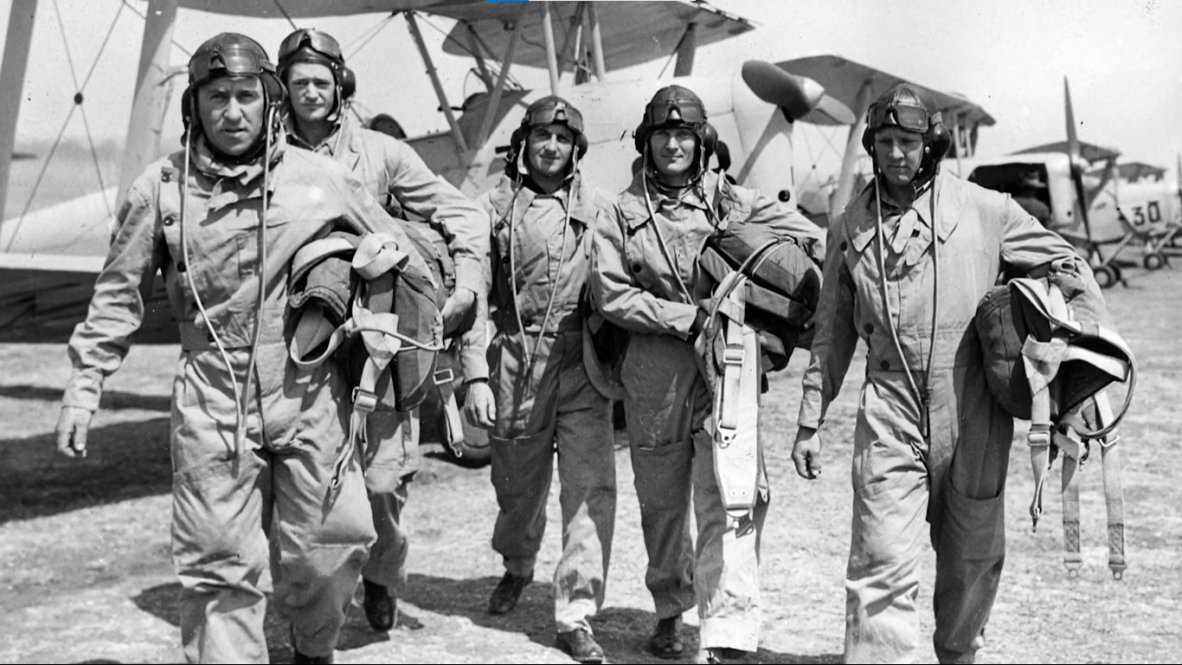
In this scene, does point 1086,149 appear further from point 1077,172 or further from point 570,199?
point 570,199

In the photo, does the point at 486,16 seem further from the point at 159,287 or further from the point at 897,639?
the point at 897,639

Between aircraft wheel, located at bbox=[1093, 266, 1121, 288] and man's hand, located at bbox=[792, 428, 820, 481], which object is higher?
aircraft wheel, located at bbox=[1093, 266, 1121, 288]

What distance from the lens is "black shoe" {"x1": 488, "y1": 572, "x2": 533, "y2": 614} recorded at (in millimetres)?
4918

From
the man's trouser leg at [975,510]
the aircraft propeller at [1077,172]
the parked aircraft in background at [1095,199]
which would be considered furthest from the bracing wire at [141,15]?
the aircraft propeller at [1077,172]

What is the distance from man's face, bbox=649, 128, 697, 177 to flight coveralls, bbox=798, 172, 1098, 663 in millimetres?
869

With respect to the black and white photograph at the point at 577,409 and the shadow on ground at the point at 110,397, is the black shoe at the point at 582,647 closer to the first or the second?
the black and white photograph at the point at 577,409

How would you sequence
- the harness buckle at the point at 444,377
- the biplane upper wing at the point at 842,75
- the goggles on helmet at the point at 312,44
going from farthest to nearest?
the biplane upper wing at the point at 842,75 < the harness buckle at the point at 444,377 < the goggles on helmet at the point at 312,44

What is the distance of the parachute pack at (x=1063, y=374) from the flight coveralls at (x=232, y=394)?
1971 millimetres

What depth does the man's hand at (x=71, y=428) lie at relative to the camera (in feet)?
10.7

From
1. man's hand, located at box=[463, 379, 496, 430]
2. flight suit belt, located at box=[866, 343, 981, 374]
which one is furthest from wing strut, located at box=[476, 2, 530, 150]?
flight suit belt, located at box=[866, 343, 981, 374]

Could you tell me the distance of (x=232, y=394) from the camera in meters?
3.43

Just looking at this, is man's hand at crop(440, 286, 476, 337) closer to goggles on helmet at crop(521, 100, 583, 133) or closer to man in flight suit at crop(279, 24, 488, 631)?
man in flight suit at crop(279, 24, 488, 631)

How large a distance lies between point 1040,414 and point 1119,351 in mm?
281

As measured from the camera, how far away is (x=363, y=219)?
3734 mm
